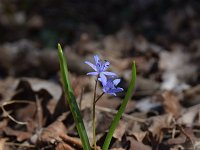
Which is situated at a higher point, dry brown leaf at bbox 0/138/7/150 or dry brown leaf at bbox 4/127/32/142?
dry brown leaf at bbox 4/127/32/142

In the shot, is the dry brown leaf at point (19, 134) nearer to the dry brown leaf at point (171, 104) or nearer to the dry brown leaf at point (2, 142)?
the dry brown leaf at point (2, 142)

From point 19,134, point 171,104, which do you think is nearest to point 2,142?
point 19,134

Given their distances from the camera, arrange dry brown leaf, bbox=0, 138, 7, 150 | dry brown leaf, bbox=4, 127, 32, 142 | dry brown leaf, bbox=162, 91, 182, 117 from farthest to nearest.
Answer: dry brown leaf, bbox=162, 91, 182, 117 < dry brown leaf, bbox=4, 127, 32, 142 < dry brown leaf, bbox=0, 138, 7, 150

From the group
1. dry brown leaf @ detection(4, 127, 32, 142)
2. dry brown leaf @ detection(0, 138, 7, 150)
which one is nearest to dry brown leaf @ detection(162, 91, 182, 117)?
dry brown leaf @ detection(4, 127, 32, 142)

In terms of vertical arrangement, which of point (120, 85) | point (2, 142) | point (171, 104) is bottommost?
point (2, 142)

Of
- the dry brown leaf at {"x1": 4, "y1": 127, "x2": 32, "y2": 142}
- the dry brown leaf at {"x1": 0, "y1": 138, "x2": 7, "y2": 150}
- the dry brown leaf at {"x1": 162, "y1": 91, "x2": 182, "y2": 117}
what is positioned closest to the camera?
the dry brown leaf at {"x1": 0, "y1": 138, "x2": 7, "y2": 150}

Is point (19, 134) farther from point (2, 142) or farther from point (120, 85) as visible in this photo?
point (120, 85)

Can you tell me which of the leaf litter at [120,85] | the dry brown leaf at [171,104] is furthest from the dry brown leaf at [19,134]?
the dry brown leaf at [171,104]

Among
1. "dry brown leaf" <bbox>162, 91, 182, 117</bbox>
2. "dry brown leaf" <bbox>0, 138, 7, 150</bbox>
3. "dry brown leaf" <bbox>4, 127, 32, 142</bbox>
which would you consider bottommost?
"dry brown leaf" <bbox>0, 138, 7, 150</bbox>

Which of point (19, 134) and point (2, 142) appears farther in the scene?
point (19, 134)

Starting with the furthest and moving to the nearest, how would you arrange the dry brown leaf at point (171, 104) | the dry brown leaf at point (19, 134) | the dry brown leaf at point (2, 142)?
the dry brown leaf at point (171, 104)
the dry brown leaf at point (19, 134)
the dry brown leaf at point (2, 142)

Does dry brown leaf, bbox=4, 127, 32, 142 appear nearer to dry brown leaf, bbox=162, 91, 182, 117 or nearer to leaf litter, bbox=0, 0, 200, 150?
leaf litter, bbox=0, 0, 200, 150

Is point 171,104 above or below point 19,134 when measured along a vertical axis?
above
